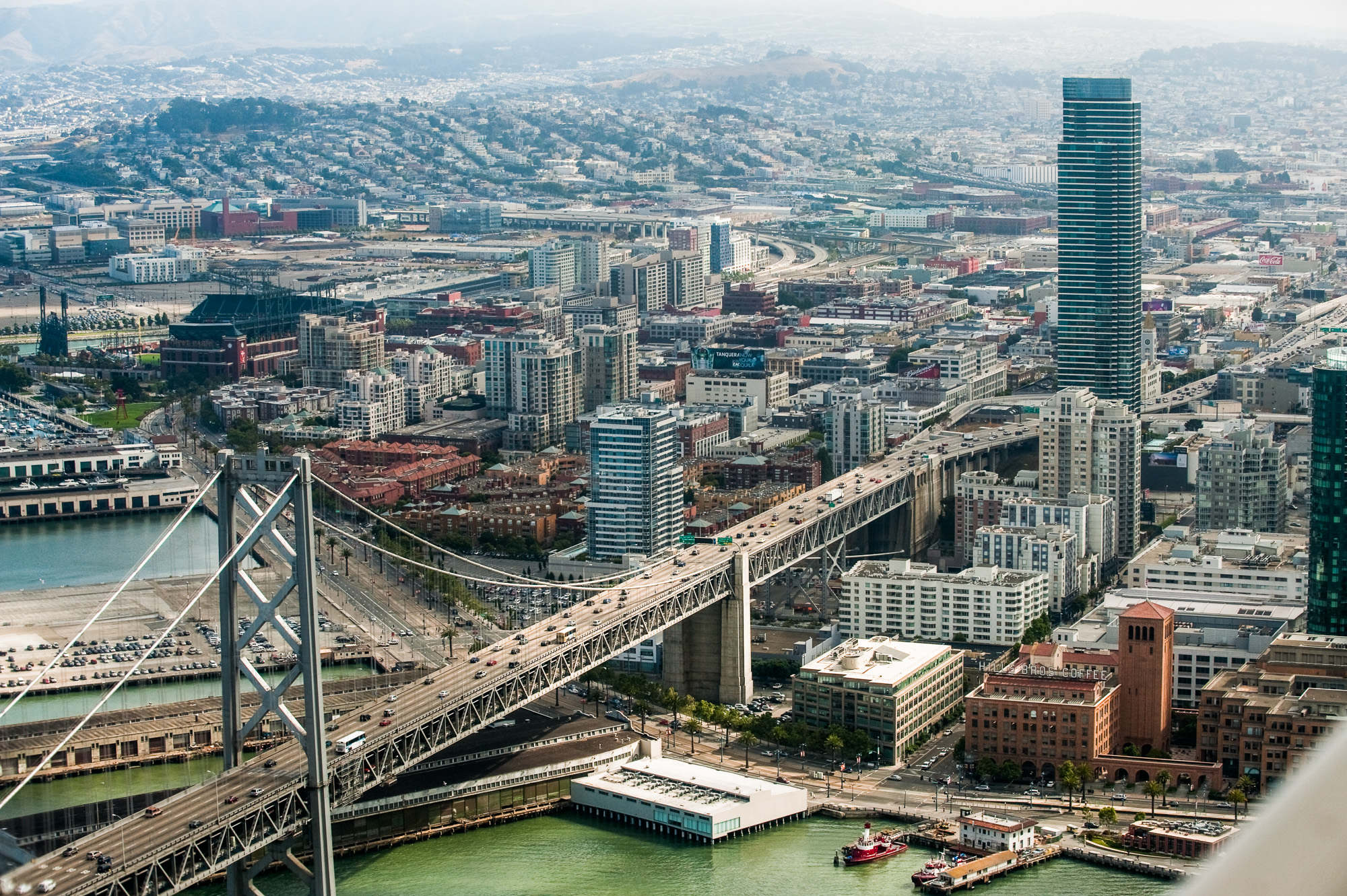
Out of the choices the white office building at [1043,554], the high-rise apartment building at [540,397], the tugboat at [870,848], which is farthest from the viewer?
the high-rise apartment building at [540,397]

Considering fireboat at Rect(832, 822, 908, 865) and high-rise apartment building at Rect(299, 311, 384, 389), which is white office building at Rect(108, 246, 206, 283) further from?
fireboat at Rect(832, 822, 908, 865)

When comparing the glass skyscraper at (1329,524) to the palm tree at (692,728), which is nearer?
the palm tree at (692,728)

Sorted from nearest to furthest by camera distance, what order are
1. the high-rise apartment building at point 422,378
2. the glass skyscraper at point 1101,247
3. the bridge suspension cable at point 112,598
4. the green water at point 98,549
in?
the bridge suspension cable at point 112,598 < the green water at point 98,549 < the glass skyscraper at point 1101,247 < the high-rise apartment building at point 422,378

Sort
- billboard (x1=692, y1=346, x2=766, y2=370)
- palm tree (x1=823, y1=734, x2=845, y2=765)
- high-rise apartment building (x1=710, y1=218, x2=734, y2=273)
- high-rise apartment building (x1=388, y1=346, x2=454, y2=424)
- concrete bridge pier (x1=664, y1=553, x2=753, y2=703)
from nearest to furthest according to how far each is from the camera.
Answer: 1. palm tree (x1=823, y1=734, x2=845, y2=765)
2. concrete bridge pier (x1=664, y1=553, x2=753, y2=703)
3. high-rise apartment building (x1=388, y1=346, x2=454, y2=424)
4. billboard (x1=692, y1=346, x2=766, y2=370)
5. high-rise apartment building (x1=710, y1=218, x2=734, y2=273)

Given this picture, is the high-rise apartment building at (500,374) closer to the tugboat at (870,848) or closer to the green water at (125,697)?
the green water at (125,697)

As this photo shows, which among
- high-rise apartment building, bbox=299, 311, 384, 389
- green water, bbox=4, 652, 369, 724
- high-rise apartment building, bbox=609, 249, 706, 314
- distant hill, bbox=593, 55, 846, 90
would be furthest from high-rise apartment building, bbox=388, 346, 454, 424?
distant hill, bbox=593, 55, 846, 90

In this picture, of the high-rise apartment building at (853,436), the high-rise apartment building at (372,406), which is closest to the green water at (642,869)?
the high-rise apartment building at (853,436)

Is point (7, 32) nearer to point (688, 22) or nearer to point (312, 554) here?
point (688, 22)
